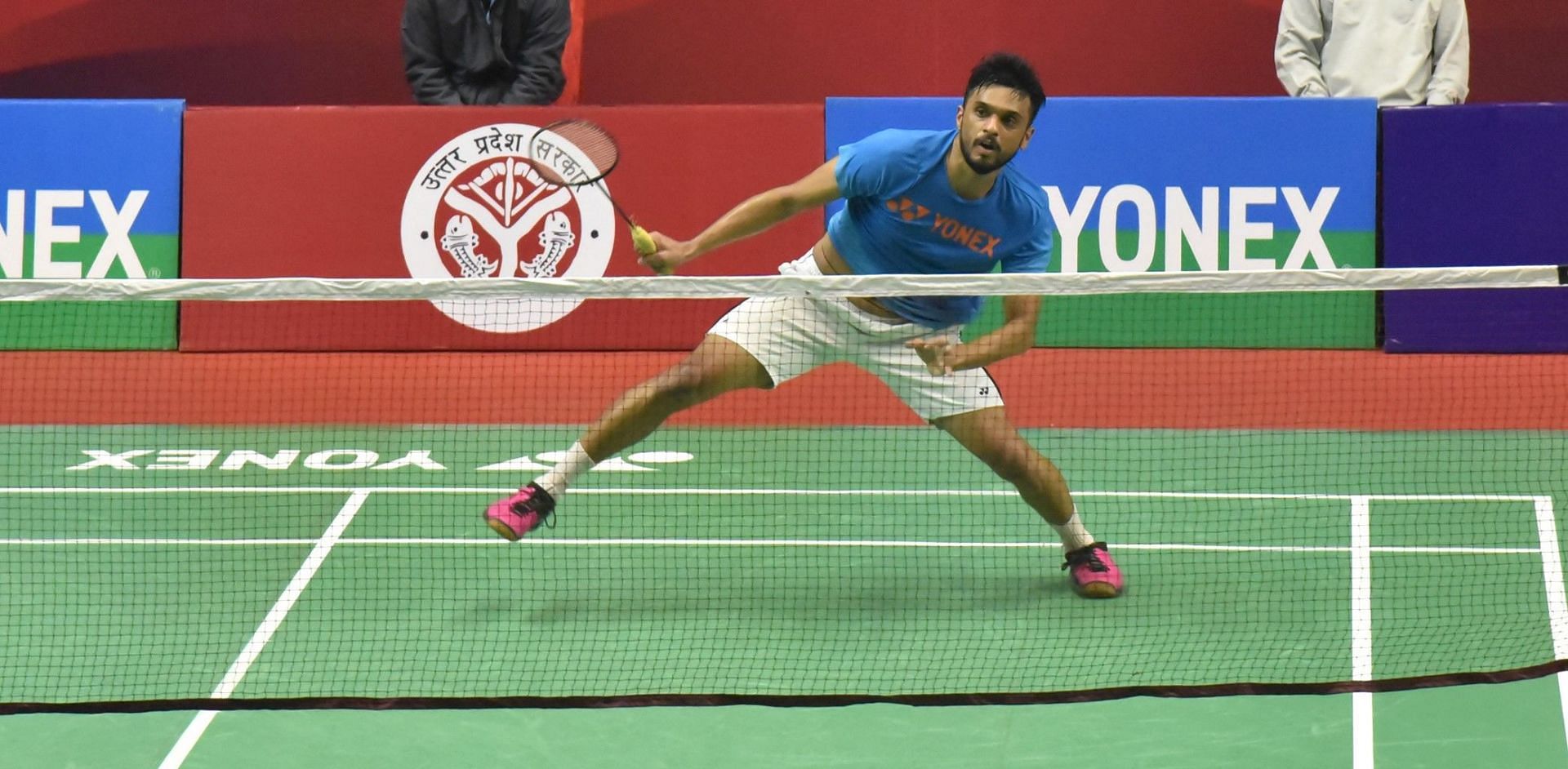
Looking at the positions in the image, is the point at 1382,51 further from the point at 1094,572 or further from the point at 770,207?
the point at 770,207

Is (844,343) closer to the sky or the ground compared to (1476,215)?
closer to the ground

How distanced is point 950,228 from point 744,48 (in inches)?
267

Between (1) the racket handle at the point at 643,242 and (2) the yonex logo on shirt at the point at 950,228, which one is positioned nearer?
(1) the racket handle at the point at 643,242

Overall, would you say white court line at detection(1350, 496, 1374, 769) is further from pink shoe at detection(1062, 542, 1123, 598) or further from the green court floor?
pink shoe at detection(1062, 542, 1123, 598)

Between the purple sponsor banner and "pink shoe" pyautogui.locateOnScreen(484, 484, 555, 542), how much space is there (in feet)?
15.2

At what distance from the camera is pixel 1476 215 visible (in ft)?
28.6

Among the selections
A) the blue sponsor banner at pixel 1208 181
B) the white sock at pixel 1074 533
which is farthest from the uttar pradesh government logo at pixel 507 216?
the white sock at pixel 1074 533

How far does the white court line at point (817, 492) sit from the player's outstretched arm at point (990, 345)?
5.70 feet

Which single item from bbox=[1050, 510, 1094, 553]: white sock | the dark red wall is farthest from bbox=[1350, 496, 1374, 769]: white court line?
the dark red wall

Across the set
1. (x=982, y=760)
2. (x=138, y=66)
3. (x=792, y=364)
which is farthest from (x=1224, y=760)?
(x=138, y=66)

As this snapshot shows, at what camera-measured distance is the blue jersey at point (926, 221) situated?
543 cm

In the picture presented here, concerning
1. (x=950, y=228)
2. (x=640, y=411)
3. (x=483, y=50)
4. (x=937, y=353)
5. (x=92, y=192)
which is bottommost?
(x=640, y=411)

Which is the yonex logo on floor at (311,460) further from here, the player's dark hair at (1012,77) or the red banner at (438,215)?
the player's dark hair at (1012,77)

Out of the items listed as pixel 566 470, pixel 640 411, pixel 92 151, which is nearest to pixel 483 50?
pixel 92 151
